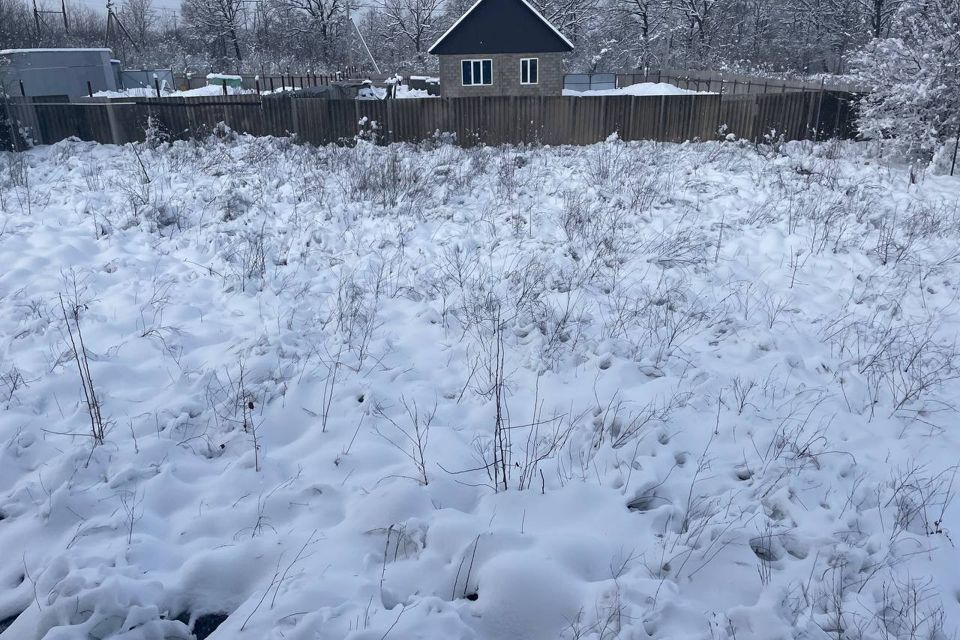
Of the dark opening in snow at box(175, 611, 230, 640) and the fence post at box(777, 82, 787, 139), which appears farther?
the fence post at box(777, 82, 787, 139)

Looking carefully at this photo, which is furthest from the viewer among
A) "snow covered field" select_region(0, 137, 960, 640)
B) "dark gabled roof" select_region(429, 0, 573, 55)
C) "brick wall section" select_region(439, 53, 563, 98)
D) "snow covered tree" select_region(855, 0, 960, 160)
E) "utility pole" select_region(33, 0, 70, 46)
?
"utility pole" select_region(33, 0, 70, 46)

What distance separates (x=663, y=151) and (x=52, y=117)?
46.6ft

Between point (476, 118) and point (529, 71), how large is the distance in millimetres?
12052

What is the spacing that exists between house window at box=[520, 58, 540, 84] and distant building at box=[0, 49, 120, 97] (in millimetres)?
16937

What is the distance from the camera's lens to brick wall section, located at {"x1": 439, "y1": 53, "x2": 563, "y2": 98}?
79.5 feet

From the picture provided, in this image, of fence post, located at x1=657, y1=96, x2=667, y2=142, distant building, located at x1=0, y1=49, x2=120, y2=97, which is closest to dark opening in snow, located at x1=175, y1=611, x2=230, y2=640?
fence post, located at x1=657, y1=96, x2=667, y2=142

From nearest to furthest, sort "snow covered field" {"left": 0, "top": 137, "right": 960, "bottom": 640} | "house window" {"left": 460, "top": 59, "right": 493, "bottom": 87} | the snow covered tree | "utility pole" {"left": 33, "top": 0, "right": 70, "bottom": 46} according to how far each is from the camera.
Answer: "snow covered field" {"left": 0, "top": 137, "right": 960, "bottom": 640} < the snow covered tree < "house window" {"left": 460, "top": 59, "right": 493, "bottom": 87} < "utility pole" {"left": 33, "top": 0, "right": 70, "bottom": 46}

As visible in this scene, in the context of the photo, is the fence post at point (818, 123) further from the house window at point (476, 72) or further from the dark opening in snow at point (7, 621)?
the dark opening in snow at point (7, 621)

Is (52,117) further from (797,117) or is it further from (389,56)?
(389,56)

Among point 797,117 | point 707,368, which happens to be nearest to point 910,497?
point 707,368

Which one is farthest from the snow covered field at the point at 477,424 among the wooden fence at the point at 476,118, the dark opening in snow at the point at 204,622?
the wooden fence at the point at 476,118

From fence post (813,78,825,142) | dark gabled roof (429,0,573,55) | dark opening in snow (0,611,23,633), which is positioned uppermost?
dark gabled roof (429,0,573,55)

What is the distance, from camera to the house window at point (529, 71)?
955 inches

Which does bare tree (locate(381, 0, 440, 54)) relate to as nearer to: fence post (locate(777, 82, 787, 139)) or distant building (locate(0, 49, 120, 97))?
distant building (locate(0, 49, 120, 97))
